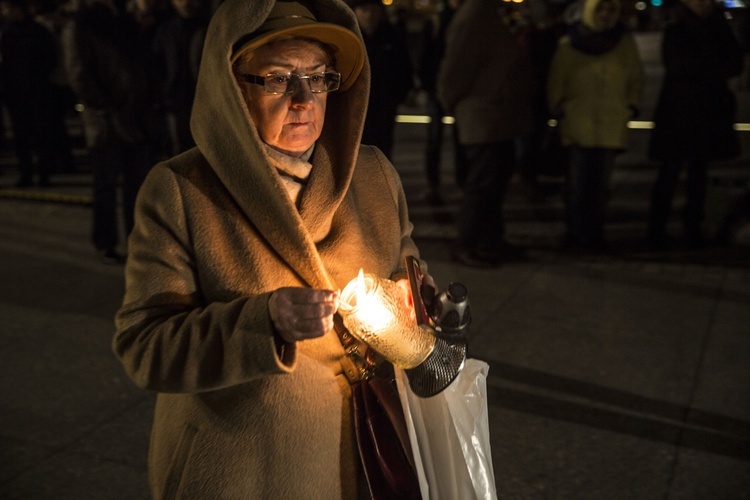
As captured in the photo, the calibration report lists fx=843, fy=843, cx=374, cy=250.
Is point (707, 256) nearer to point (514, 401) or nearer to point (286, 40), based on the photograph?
point (514, 401)

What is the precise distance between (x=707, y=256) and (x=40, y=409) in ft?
16.8

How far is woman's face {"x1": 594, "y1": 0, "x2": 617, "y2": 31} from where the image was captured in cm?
646

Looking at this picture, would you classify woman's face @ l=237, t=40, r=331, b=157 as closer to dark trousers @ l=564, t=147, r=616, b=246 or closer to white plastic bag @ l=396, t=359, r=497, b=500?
white plastic bag @ l=396, t=359, r=497, b=500

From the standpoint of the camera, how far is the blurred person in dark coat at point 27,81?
9.31 metres

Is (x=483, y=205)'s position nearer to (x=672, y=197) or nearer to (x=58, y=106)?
(x=672, y=197)

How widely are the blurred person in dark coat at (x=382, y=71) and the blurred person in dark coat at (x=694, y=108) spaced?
2.18m

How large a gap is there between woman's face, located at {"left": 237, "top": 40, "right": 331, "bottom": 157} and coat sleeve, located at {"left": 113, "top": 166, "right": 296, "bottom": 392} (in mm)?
245

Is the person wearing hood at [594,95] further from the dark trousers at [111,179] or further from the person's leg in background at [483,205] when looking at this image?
the dark trousers at [111,179]

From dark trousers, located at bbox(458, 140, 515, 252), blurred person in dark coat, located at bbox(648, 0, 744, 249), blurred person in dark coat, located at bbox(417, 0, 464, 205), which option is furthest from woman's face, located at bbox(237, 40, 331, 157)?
blurred person in dark coat, located at bbox(417, 0, 464, 205)

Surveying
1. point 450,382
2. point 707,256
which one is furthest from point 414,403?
point 707,256

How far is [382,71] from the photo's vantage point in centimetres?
694

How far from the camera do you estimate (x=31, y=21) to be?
9.30 metres

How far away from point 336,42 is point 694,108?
18.0ft

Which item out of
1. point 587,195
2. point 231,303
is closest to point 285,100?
point 231,303
